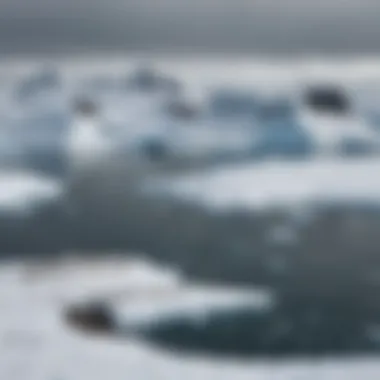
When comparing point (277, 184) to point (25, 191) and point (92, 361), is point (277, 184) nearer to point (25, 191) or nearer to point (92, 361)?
point (25, 191)

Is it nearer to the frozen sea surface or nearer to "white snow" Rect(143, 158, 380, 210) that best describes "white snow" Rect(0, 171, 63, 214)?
"white snow" Rect(143, 158, 380, 210)

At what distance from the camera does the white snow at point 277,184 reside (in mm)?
1265

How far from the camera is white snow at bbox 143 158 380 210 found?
4.15 ft

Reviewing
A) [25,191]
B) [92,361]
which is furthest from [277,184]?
[92,361]

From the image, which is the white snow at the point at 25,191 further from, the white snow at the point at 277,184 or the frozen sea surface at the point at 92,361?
the frozen sea surface at the point at 92,361

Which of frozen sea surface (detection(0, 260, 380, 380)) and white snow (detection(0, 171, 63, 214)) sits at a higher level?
white snow (detection(0, 171, 63, 214))

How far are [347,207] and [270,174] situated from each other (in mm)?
151

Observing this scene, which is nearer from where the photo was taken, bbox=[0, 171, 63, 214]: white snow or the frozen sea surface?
the frozen sea surface

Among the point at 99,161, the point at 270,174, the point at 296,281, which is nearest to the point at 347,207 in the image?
the point at 270,174

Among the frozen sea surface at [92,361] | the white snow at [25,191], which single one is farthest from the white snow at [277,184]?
the frozen sea surface at [92,361]

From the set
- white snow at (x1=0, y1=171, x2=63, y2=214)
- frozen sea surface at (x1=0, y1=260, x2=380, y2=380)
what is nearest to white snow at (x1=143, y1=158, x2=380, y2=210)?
white snow at (x1=0, y1=171, x2=63, y2=214)

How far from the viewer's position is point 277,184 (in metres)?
1.32

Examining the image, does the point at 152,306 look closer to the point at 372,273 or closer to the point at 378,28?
the point at 372,273

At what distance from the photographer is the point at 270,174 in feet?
4.44
